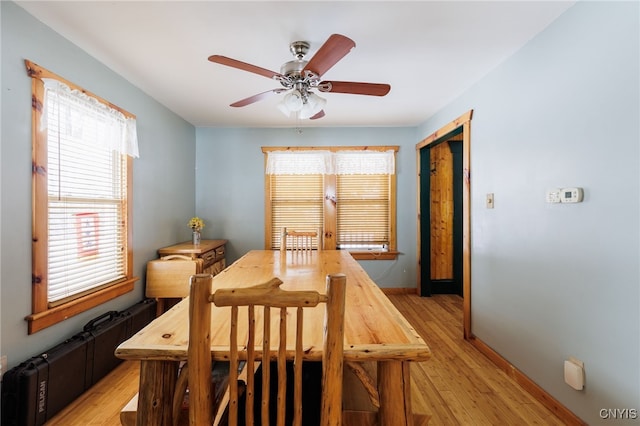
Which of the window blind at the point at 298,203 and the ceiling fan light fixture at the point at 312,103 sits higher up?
the ceiling fan light fixture at the point at 312,103

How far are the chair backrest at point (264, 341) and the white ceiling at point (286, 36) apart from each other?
5.40ft

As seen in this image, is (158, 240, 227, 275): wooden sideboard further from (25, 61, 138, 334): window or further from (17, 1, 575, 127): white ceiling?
(17, 1, 575, 127): white ceiling

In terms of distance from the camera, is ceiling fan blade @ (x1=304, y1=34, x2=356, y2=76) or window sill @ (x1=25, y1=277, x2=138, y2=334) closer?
ceiling fan blade @ (x1=304, y1=34, x2=356, y2=76)

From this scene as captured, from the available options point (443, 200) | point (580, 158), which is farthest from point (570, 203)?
point (443, 200)

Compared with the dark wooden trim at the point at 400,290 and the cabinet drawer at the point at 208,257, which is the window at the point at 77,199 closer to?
the cabinet drawer at the point at 208,257

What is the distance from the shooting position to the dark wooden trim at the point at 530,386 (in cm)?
168

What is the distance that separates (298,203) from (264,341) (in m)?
3.40

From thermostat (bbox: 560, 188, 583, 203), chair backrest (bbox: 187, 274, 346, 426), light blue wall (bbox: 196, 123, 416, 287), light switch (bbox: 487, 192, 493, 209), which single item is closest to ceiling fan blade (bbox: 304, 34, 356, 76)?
chair backrest (bbox: 187, 274, 346, 426)

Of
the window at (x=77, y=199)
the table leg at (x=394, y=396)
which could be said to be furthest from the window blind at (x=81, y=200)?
the table leg at (x=394, y=396)

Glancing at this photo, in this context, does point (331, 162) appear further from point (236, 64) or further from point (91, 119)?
point (91, 119)

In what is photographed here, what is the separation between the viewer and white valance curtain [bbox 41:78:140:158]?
6.23ft

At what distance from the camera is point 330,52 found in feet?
5.10

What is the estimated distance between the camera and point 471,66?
2.37m

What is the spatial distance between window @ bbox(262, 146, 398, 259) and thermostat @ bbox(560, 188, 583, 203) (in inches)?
99.0
